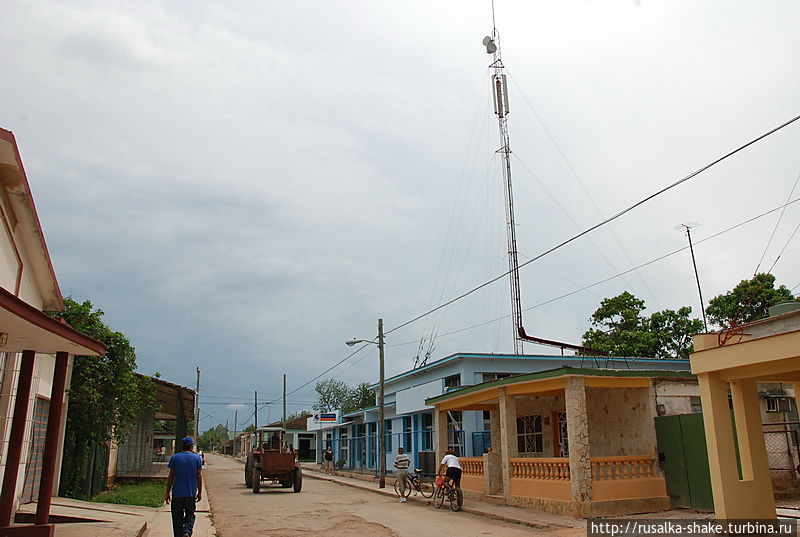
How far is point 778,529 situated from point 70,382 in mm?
17184

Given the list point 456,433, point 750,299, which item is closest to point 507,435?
point 456,433

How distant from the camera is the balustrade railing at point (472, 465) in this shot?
63.7 feet

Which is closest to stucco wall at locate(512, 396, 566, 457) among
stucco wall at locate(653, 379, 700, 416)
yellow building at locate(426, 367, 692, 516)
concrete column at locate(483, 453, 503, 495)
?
yellow building at locate(426, 367, 692, 516)

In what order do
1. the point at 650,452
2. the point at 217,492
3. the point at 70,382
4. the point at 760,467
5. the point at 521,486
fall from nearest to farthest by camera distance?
the point at 760,467, the point at 650,452, the point at 521,486, the point at 70,382, the point at 217,492

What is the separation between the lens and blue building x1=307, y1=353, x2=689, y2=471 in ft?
85.2

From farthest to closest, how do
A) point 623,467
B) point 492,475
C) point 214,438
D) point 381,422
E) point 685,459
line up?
point 214,438 → point 381,422 → point 492,475 → point 623,467 → point 685,459

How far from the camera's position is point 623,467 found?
14.7 metres

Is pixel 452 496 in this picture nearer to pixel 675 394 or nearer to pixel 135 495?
pixel 675 394

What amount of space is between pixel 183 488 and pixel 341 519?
5.98 metres

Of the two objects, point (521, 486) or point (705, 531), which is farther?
point (521, 486)

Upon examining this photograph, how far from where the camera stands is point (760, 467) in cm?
1120

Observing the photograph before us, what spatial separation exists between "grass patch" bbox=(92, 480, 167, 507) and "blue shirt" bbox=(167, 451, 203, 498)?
29.7 ft

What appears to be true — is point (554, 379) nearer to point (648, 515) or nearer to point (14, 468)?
point (648, 515)

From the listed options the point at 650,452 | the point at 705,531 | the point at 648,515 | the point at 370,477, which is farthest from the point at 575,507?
the point at 370,477
